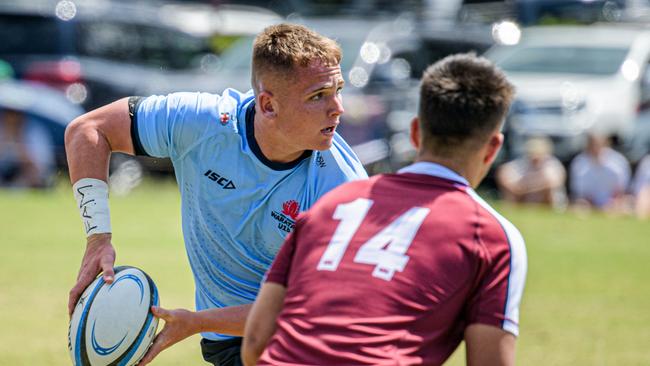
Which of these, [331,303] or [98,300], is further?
[98,300]

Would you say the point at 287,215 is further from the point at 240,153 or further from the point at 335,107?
the point at 335,107

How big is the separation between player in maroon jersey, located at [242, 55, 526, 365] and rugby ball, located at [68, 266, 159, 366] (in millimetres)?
1027

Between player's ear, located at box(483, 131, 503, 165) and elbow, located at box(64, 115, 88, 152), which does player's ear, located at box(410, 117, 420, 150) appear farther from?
elbow, located at box(64, 115, 88, 152)

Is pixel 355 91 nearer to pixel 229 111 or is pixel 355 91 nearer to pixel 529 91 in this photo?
pixel 529 91

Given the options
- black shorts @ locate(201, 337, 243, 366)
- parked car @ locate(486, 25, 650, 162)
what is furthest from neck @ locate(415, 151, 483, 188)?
parked car @ locate(486, 25, 650, 162)

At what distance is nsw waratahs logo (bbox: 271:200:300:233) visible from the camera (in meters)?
4.88

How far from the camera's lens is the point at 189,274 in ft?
40.2

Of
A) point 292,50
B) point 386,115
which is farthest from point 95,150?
point 386,115

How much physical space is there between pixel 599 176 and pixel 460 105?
13.3 meters

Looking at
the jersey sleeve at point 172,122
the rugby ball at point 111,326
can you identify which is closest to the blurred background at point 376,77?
the jersey sleeve at point 172,122

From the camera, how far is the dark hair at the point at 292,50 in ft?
15.4

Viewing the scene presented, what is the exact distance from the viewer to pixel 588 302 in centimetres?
1084

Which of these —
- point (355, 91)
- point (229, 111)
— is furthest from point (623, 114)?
point (229, 111)

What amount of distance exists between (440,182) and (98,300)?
1.65 meters
